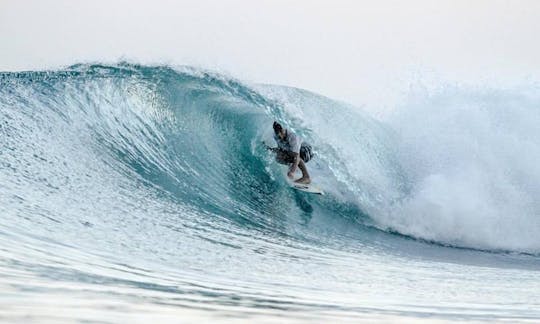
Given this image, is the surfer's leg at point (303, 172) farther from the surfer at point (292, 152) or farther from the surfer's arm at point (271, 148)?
the surfer's arm at point (271, 148)

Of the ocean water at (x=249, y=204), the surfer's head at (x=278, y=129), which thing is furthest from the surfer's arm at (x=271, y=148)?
Answer: the surfer's head at (x=278, y=129)

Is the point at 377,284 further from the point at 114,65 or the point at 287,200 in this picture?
the point at 114,65

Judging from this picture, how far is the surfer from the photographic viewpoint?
9.55 m

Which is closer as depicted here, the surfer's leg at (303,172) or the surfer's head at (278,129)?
the surfer's head at (278,129)

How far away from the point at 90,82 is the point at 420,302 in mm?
8445

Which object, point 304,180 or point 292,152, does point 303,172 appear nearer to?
point 304,180

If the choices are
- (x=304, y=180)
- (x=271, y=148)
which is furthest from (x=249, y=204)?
(x=271, y=148)

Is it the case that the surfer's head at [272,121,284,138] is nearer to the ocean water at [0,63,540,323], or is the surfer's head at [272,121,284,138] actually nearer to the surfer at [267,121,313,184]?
the surfer at [267,121,313,184]

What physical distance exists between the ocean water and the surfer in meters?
0.26

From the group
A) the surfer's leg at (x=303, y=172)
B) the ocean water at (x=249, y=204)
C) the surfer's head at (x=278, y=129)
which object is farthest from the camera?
the surfer's leg at (x=303, y=172)

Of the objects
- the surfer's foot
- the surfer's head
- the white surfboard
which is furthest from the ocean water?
the surfer's head

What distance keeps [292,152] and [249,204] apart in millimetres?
1041

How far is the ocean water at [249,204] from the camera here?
3.74 meters

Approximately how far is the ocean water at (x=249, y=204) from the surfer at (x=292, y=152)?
0.86 feet
